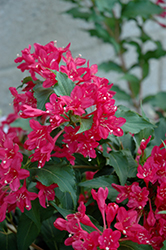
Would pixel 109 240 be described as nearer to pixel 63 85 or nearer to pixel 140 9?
pixel 63 85

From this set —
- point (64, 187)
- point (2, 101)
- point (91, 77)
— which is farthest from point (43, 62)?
point (2, 101)

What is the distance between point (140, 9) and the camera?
3.84 ft

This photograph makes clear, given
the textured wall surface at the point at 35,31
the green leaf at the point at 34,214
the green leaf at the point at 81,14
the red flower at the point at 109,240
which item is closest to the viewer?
the red flower at the point at 109,240

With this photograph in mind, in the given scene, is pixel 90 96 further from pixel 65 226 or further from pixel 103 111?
pixel 65 226

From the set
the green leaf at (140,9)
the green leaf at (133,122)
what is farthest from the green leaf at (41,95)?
the green leaf at (140,9)

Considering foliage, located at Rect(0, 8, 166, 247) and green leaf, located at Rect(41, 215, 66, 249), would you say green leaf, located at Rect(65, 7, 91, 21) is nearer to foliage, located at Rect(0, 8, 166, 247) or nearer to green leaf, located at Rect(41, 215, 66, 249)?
foliage, located at Rect(0, 8, 166, 247)

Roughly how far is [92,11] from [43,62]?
890 mm

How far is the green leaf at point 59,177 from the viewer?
0.42 meters

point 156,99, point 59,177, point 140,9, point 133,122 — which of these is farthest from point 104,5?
point 59,177

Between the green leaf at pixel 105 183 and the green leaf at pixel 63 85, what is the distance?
0.15 m

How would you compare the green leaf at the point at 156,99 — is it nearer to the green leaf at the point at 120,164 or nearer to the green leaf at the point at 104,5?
the green leaf at the point at 104,5

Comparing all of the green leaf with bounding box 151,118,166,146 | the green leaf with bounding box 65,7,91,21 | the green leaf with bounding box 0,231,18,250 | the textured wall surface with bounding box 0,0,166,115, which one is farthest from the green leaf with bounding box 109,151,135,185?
the textured wall surface with bounding box 0,0,166,115

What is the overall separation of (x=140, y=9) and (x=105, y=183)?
36.2 inches

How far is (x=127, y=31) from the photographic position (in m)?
1.75
